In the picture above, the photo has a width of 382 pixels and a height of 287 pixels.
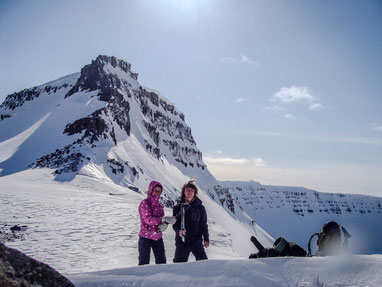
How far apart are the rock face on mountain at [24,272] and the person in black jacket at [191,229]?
2.94 m

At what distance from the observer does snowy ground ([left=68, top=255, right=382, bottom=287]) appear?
10.2ft

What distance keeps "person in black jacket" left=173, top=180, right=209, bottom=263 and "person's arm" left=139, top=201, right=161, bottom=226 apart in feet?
1.26

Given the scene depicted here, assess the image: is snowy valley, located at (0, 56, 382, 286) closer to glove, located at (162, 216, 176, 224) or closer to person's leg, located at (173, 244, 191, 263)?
person's leg, located at (173, 244, 191, 263)

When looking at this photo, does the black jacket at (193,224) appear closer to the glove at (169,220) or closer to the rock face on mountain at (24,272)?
the glove at (169,220)

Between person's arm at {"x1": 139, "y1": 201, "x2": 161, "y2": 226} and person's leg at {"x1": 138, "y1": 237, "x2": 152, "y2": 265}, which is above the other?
person's arm at {"x1": 139, "y1": 201, "x2": 161, "y2": 226}

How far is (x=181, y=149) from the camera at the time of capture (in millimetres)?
97750

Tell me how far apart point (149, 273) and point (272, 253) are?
244cm

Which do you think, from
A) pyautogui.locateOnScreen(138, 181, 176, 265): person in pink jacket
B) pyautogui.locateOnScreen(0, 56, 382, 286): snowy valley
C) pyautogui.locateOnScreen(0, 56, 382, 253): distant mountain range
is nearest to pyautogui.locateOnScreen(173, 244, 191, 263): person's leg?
pyautogui.locateOnScreen(138, 181, 176, 265): person in pink jacket

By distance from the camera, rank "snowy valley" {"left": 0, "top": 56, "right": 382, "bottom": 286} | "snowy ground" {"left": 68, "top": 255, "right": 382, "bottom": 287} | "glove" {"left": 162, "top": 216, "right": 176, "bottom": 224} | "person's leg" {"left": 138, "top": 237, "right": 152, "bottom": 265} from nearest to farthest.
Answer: "snowy ground" {"left": 68, "top": 255, "right": 382, "bottom": 287} < "snowy valley" {"left": 0, "top": 56, "right": 382, "bottom": 286} < "glove" {"left": 162, "top": 216, "right": 176, "bottom": 224} < "person's leg" {"left": 138, "top": 237, "right": 152, "bottom": 265}

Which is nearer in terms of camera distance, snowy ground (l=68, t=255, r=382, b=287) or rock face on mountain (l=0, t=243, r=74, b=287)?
rock face on mountain (l=0, t=243, r=74, b=287)

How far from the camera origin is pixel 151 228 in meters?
5.46

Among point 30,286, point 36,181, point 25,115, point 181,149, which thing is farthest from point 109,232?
point 181,149

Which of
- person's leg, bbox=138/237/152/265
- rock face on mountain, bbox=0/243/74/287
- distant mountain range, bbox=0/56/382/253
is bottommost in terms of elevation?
person's leg, bbox=138/237/152/265

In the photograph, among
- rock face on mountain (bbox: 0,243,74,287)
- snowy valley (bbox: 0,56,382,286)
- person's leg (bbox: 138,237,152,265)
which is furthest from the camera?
person's leg (bbox: 138,237,152,265)
